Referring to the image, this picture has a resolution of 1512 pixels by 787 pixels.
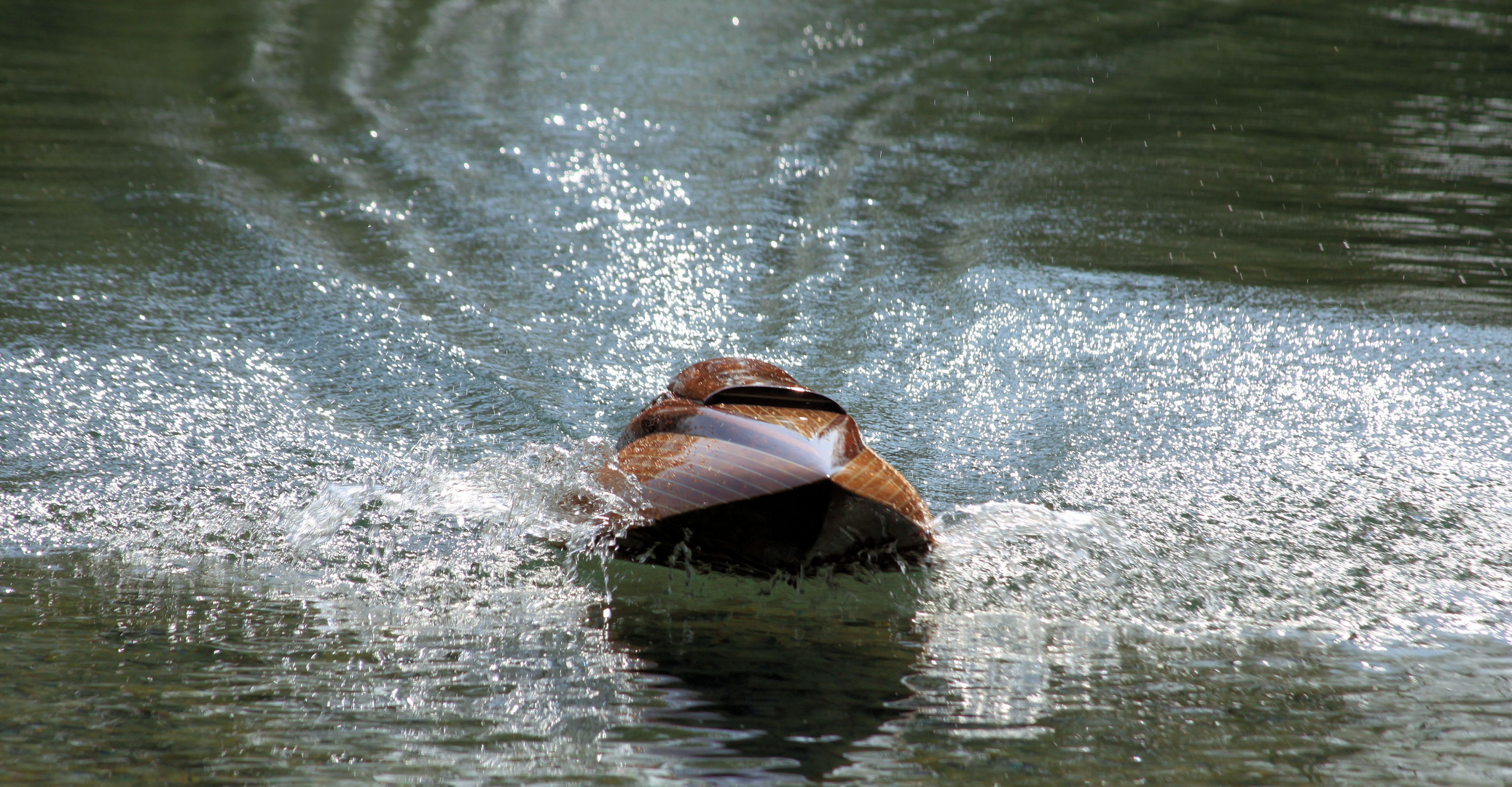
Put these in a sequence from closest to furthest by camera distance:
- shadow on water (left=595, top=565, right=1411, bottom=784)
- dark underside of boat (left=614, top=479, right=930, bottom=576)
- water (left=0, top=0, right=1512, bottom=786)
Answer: shadow on water (left=595, top=565, right=1411, bottom=784) < water (left=0, top=0, right=1512, bottom=786) < dark underside of boat (left=614, top=479, right=930, bottom=576)

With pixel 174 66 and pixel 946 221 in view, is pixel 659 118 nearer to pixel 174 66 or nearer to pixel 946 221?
pixel 946 221

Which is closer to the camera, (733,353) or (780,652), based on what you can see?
(780,652)

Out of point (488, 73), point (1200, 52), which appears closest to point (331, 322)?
point (488, 73)

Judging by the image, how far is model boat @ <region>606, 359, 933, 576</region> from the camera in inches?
78.1

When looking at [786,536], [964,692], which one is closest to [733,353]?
[786,536]

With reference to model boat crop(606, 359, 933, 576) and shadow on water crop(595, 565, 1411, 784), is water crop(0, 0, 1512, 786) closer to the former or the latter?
shadow on water crop(595, 565, 1411, 784)

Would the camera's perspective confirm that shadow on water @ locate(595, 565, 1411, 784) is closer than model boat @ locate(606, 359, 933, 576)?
Yes

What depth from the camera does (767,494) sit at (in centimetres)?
197

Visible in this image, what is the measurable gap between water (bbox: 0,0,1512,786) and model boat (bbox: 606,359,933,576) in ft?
0.39

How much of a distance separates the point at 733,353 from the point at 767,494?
1.70 metres

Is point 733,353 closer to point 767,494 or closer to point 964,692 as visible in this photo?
point 767,494

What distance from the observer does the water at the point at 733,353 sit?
5.73ft

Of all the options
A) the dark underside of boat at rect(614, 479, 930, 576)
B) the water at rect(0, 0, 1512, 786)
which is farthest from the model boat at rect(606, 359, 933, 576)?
the water at rect(0, 0, 1512, 786)

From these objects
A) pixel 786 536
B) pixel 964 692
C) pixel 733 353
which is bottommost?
pixel 964 692
